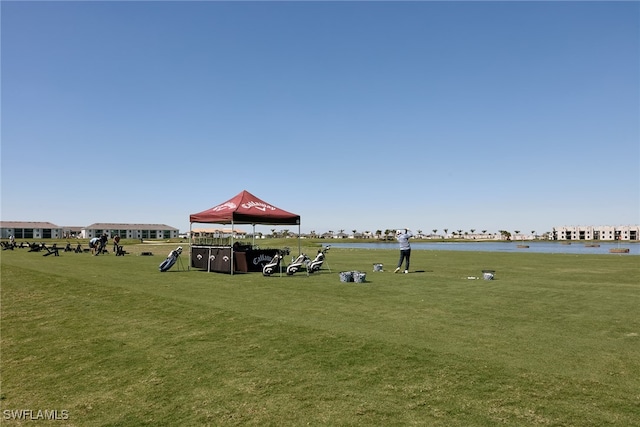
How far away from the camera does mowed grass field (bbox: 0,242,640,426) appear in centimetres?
420

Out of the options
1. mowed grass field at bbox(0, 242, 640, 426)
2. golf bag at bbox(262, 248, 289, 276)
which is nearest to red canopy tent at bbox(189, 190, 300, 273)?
golf bag at bbox(262, 248, 289, 276)

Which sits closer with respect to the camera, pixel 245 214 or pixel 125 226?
pixel 245 214

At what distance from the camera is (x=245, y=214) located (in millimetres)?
17703

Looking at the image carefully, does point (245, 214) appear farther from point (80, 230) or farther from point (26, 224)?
point (80, 230)

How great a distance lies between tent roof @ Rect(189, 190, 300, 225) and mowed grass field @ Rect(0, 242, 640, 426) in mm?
7083

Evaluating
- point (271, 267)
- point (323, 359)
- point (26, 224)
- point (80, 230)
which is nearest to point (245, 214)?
point (271, 267)

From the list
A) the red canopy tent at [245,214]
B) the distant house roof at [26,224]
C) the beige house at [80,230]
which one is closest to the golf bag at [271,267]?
the red canopy tent at [245,214]

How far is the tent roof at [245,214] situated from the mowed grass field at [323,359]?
7083 mm

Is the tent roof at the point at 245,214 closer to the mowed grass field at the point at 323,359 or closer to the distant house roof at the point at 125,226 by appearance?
the mowed grass field at the point at 323,359

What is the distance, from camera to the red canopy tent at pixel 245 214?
17.7 m

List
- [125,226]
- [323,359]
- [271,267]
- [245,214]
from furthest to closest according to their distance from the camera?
[125,226]
[245,214]
[271,267]
[323,359]

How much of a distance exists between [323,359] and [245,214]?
12.6m

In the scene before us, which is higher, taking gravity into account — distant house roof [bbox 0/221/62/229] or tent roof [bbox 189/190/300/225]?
distant house roof [bbox 0/221/62/229]

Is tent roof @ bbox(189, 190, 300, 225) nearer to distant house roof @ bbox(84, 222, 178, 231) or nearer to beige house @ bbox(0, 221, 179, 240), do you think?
beige house @ bbox(0, 221, 179, 240)
